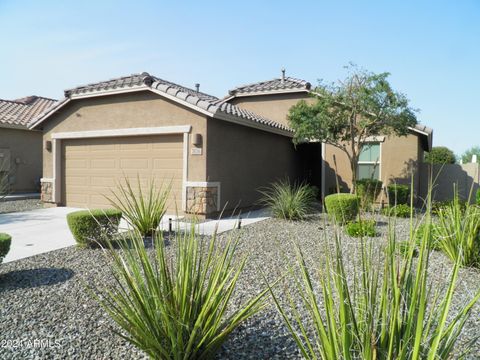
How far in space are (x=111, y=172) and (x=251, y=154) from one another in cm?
463

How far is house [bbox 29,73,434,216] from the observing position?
9.59 meters

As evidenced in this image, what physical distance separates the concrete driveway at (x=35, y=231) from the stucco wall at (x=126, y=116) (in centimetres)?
232

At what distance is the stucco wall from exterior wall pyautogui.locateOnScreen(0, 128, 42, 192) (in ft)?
13.9

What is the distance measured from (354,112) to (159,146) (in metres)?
6.12

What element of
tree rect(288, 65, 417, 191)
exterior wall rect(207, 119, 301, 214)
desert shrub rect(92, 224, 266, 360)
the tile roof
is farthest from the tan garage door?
desert shrub rect(92, 224, 266, 360)

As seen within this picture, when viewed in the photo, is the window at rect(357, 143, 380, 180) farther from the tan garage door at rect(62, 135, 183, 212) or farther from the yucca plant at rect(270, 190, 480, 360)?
the yucca plant at rect(270, 190, 480, 360)

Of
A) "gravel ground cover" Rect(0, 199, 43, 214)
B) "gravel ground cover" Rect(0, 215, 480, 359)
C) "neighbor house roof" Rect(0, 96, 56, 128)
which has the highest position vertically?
"neighbor house roof" Rect(0, 96, 56, 128)

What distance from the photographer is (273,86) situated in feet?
47.8

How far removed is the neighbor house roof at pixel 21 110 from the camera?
15.3 metres

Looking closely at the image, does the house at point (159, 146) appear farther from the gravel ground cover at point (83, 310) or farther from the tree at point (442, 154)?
the tree at point (442, 154)

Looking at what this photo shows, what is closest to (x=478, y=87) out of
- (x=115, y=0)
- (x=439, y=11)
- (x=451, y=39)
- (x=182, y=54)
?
(x=451, y=39)

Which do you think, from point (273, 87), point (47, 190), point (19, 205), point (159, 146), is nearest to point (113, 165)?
point (159, 146)

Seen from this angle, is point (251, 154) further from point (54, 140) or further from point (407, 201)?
point (54, 140)

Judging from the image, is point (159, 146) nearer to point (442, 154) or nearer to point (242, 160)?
point (242, 160)
